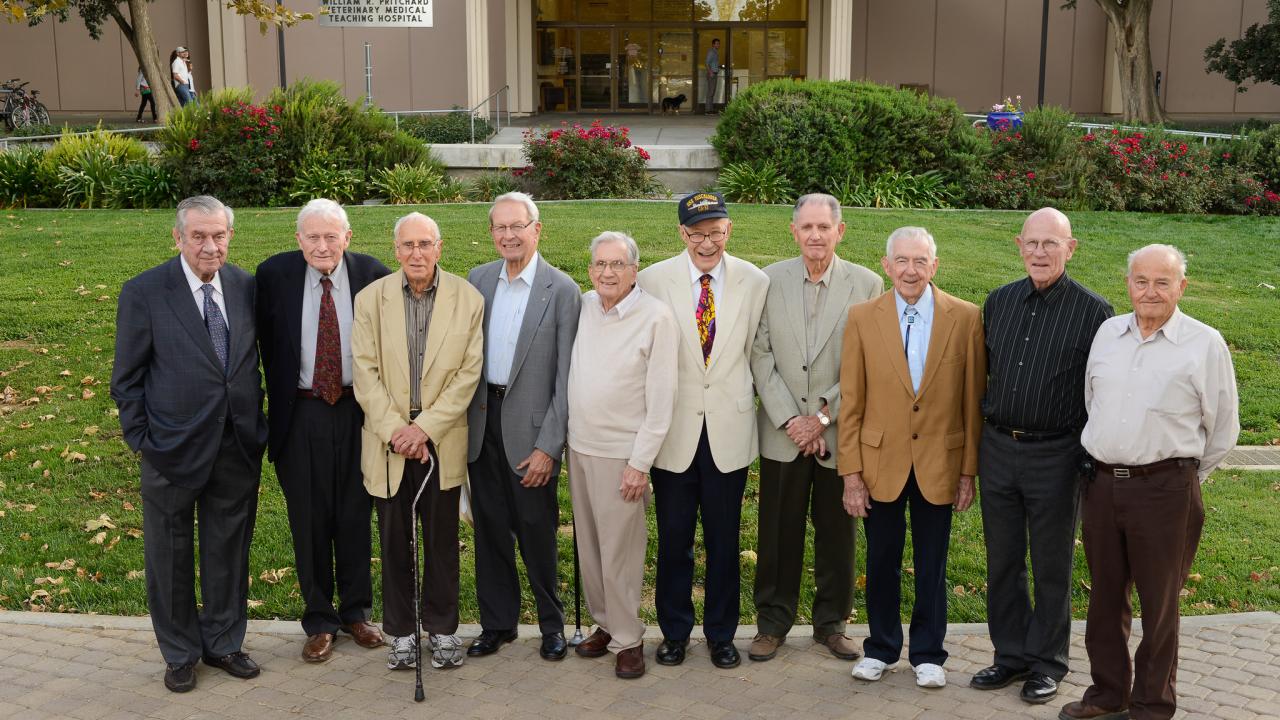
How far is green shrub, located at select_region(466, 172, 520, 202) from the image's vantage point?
700 inches

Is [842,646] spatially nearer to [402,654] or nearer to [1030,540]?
[1030,540]

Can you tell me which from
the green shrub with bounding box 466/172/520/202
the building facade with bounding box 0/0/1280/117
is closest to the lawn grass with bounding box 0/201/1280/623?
the green shrub with bounding box 466/172/520/202

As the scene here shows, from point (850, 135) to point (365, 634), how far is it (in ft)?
42.9

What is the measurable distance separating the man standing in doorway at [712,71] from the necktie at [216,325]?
2840 cm

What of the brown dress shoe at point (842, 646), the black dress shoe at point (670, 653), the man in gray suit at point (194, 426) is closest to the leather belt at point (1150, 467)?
the brown dress shoe at point (842, 646)

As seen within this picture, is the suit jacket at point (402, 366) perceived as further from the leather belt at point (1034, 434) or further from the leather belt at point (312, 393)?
the leather belt at point (1034, 434)

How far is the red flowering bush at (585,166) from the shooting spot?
17453mm

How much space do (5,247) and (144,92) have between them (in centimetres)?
1745

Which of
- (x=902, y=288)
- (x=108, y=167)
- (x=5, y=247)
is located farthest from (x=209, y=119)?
(x=902, y=288)

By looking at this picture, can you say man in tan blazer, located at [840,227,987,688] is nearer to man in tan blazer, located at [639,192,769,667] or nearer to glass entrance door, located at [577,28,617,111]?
man in tan blazer, located at [639,192,769,667]

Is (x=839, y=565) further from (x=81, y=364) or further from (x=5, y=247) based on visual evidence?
(x=5, y=247)

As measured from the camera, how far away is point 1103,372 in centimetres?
483

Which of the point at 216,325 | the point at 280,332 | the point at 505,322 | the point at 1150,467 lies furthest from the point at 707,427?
the point at 216,325

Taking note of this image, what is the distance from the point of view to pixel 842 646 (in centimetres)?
572
